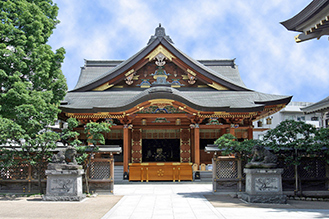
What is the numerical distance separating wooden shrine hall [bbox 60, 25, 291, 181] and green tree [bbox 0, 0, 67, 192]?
16.4 ft

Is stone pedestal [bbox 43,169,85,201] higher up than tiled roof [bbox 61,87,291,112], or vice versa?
tiled roof [bbox 61,87,291,112]

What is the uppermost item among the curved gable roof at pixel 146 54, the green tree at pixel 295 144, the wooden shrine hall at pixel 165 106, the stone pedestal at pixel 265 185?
the curved gable roof at pixel 146 54

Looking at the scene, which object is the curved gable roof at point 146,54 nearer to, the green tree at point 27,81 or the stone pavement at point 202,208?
the green tree at point 27,81

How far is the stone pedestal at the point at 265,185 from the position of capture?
35.6ft

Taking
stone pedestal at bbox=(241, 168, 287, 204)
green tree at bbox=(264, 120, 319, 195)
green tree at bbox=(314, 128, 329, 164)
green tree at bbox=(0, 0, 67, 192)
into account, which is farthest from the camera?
green tree at bbox=(0, 0, 67, 192)

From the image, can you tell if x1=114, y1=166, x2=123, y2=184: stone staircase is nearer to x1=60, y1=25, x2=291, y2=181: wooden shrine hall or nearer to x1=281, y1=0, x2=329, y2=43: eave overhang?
x1=60, y1=25, x2=291, y2=181: wooden shrine hall

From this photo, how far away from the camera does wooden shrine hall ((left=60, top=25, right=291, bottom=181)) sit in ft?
63.0

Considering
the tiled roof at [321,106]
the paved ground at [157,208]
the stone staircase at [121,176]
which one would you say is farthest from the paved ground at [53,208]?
the tiled roof at [321,106]

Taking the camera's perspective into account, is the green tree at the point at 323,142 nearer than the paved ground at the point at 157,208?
No

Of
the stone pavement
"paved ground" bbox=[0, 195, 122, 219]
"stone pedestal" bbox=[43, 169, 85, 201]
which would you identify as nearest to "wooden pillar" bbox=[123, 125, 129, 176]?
the stone pavement

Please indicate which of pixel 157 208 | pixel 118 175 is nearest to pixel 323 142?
pixel 157 208

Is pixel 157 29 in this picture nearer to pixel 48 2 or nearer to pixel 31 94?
pixel 48 2

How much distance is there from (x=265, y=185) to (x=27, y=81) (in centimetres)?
1072

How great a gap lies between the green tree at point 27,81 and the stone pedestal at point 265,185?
7.79 metres
